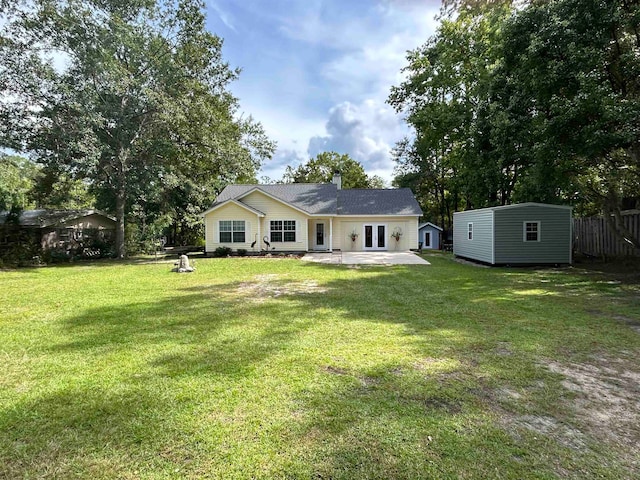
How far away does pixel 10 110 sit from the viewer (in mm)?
15453

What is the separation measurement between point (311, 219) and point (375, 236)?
13.4 feet

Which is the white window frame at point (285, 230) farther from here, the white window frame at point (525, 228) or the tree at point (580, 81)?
the tree at point (580, 81)

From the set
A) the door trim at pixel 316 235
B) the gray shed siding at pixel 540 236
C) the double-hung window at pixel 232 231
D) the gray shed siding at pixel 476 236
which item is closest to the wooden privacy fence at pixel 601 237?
the gray shed siding at pixel 540 236

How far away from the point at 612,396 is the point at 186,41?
2161 cm

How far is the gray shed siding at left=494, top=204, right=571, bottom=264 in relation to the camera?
12938 millimetres

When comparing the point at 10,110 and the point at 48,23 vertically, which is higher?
the point at 48,23

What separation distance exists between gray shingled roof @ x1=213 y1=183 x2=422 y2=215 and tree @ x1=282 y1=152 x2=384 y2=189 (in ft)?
51.5

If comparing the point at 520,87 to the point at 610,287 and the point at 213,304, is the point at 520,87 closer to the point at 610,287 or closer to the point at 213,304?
the point at 610,287

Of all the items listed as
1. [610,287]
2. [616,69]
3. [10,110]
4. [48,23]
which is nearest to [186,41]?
[48,23]

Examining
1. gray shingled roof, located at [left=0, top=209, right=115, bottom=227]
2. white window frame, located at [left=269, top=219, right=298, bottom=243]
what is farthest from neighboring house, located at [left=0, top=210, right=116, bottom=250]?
white window frame, located at [left=269, top=219, right=298, bottom=243]

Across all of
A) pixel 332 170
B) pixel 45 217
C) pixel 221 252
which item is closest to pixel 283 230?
pixel 221 252

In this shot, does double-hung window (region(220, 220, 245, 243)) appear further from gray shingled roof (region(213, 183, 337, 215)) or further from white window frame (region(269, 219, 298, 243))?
gray shingled roof (region(213, 183, 337, 215))

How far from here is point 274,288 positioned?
8828mm

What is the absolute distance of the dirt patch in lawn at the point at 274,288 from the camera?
806 centimetres
